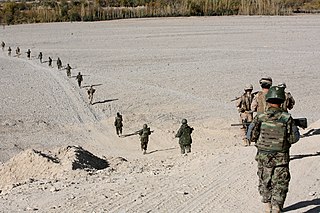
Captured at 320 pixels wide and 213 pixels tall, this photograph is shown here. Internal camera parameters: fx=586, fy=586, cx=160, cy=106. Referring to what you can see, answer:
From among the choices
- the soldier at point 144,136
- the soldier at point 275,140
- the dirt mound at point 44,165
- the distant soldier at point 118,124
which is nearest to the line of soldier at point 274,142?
the soldier at point 275,140

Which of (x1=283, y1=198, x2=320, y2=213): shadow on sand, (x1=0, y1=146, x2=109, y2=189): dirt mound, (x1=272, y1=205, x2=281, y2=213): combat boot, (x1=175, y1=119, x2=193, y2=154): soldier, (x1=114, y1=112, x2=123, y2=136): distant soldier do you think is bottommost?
(x1=114, y1=112, x2=123, y2=136): distant soldier

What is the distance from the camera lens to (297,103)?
25.2 metres

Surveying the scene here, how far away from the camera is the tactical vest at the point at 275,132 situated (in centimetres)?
652

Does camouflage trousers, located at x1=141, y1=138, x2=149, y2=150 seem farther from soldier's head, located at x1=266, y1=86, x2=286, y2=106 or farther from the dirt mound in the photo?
soldier's head, located at x1=266, y1=86, x2=286, y2=106

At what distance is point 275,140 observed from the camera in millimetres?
6543

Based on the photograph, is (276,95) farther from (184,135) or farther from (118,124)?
(118,124)

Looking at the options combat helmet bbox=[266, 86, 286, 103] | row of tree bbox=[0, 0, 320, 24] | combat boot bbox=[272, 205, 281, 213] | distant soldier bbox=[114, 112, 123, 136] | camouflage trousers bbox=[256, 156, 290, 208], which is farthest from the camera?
row of tree bbox=[0, 0, 320, 24]

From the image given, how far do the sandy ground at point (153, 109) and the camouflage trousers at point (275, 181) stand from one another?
1.09 m

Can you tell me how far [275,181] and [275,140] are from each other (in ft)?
1.70

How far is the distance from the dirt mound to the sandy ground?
0.06m

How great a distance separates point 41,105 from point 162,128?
7.86m

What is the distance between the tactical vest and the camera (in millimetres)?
6523

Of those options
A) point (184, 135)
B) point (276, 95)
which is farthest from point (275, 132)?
point (184, 135)

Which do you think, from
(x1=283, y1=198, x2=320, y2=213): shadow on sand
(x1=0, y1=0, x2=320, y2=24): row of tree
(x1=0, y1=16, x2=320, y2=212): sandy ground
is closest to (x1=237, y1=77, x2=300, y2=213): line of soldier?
(x1=283, y1=198, x2=320, y2=213): shadow on sand
